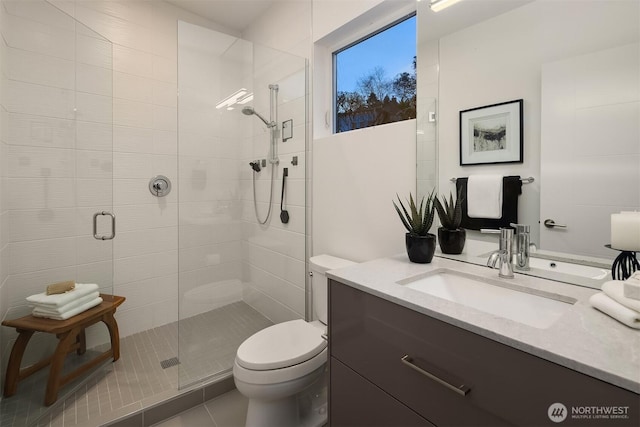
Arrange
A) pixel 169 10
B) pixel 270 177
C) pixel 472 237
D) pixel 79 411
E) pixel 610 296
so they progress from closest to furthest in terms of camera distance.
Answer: pixel 610 296 → pixel 472 237 → pixel 79 411 → pixel 270 177 → pixel 169 10

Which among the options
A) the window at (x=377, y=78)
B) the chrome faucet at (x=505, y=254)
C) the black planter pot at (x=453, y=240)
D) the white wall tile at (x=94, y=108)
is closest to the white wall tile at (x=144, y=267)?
the white wall tile at (x=94, y=108)

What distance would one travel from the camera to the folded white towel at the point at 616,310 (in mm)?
653

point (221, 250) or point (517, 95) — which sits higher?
point (517, 95)

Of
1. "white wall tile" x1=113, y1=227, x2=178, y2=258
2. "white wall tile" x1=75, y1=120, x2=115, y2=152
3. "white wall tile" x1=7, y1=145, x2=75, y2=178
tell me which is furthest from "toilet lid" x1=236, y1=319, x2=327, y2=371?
"white wall tile" x1=75, y1=120, x2=115, y2=152

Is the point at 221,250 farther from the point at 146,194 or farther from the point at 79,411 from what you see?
the point at 79,411

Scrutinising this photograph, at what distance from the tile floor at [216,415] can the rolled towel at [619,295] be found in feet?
5.42

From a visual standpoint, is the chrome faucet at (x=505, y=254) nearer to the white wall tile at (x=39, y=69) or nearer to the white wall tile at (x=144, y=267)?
the white wall tile at (x=144, y=267)

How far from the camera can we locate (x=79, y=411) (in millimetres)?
1501

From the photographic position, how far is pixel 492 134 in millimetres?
1198

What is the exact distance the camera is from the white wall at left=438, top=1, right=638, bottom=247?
96 cm

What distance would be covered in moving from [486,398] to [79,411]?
6.26 feet

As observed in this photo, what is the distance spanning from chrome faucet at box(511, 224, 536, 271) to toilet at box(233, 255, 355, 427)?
3.09 feet

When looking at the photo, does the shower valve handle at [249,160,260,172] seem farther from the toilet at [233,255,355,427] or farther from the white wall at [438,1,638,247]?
the white wall at [438,1,638,247]

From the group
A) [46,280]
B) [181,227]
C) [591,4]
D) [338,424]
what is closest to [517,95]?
[591,4]
